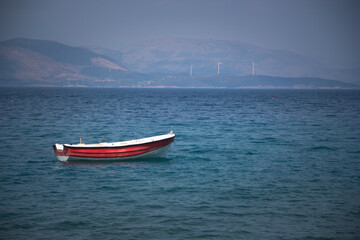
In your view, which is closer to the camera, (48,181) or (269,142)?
(48,181)

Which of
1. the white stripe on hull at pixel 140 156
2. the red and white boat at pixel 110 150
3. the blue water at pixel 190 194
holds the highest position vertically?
the red and white boat at pixel 110 150

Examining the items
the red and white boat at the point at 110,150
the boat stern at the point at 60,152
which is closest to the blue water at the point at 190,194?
the red and white boat at the point at 110,150

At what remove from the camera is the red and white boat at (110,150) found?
34.1 metres

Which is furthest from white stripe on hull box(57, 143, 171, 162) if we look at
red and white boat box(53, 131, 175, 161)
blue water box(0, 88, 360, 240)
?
blue water box(0, 88, 360, 240)

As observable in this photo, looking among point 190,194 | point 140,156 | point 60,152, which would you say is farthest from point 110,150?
point 190,194

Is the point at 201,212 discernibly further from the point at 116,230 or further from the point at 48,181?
the point at 48,181

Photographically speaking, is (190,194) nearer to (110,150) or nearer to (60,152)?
(110,150)

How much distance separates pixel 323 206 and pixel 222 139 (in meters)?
29.1

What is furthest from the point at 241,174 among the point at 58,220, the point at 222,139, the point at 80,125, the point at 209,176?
the point at 80,125

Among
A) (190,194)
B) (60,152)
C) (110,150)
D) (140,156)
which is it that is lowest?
(190,194)

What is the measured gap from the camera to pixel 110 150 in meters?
34.4

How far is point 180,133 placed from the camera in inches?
2320

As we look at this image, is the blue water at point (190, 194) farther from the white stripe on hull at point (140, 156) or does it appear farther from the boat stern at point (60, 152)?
the boat stern at point (60, 152)

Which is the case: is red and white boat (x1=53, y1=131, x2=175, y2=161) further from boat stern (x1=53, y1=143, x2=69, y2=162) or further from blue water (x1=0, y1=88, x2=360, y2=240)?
blue water (x1=0, y1=88, x2=360, y2=240)
